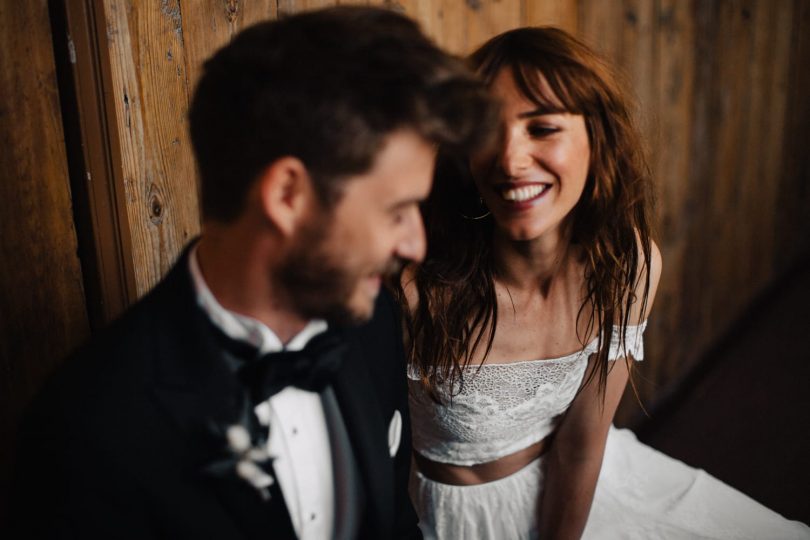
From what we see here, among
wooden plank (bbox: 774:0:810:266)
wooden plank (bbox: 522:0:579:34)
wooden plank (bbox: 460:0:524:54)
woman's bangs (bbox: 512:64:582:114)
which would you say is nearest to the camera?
woman's bangs (bbox: 512:64:582:114)

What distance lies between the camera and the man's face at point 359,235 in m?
0.87

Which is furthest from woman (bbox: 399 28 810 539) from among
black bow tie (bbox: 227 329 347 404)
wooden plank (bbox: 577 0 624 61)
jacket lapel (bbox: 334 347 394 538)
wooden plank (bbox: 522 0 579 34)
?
wooden plank (bbox: 577 0 624 61)

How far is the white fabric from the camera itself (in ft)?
3.09

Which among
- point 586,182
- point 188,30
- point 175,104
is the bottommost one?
point 586,182

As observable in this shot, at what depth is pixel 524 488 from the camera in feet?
5.35

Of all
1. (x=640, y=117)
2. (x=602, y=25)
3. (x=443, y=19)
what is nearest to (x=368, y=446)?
(x=443, y=19)

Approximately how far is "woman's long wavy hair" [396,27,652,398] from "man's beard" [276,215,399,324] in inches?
22.8

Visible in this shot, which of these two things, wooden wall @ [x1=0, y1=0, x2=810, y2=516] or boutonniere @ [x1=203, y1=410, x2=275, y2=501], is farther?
wooden wall @ [x1=0, y1=0, x2=810, y2=516]

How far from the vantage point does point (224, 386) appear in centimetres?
89

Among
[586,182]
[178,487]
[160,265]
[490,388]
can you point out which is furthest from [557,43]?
[178,487]

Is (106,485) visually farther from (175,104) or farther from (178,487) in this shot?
(175,104)

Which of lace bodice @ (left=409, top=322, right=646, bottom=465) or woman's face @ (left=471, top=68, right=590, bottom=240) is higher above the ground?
woman's face @ (left=471, top=68, right=590, bottom=240)

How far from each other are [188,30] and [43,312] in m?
0.62

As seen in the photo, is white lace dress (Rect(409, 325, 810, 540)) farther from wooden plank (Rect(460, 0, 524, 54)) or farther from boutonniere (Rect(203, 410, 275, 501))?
wooden plank (Rect(460, 0, 524, 54))
